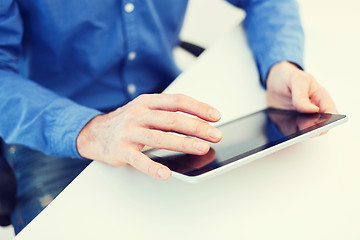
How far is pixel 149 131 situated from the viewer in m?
0.48

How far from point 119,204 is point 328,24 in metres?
0.75

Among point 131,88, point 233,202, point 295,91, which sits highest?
point 295,91

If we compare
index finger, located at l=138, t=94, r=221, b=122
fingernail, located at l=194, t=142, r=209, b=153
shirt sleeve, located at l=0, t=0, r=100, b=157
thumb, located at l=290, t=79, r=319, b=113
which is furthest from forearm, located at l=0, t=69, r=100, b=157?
thumb, located at l=290, t=79, r=319, b=113

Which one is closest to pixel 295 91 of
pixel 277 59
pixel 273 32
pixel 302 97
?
pixel 302 97

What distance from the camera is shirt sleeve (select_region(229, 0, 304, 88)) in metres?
0.71

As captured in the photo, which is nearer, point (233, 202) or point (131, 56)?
point (233, 202)

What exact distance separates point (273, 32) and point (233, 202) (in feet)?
1.56

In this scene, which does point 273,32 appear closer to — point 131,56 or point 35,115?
point 131,56

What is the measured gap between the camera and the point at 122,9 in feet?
2.34

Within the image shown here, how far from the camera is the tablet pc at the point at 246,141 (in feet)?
1.36

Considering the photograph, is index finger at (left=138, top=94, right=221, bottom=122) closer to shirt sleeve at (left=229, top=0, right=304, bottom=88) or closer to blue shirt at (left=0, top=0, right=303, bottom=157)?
blue shirt at (left=0, top=0, right=303, bottom=157)

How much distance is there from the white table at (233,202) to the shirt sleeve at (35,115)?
0.31 feet

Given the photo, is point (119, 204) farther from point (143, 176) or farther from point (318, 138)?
point (318, 138)

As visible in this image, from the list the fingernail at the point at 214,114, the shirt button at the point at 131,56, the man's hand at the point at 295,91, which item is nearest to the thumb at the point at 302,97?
the man's hand at the point at 295,91
